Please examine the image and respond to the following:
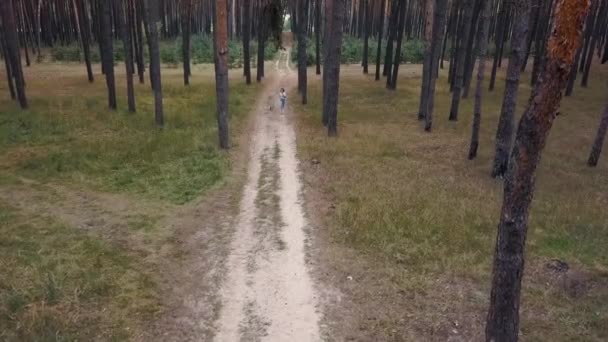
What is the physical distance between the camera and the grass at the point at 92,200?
915cm

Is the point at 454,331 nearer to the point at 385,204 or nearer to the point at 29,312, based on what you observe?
the point at 385,204

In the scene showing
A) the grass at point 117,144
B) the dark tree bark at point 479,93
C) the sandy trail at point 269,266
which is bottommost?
the sandy trail at point 269,266

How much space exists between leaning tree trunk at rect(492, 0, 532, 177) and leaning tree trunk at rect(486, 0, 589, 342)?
10.3 m

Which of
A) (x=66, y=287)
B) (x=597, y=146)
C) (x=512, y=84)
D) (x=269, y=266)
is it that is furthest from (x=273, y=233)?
(x=597, y=146)

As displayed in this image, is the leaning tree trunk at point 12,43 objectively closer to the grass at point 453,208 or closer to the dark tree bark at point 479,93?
the grass at point 453,208

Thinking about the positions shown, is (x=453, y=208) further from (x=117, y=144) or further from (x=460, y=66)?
(x=117, y=144)

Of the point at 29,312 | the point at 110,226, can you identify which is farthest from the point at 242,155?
the point at 29,312

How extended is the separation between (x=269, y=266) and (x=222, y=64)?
10.8 metres

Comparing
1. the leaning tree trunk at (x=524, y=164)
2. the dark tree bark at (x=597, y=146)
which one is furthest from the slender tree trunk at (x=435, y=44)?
the leaning tree trunk at (x=524, y=164)

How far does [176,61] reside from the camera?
47781mm

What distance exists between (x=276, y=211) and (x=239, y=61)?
3779 cm

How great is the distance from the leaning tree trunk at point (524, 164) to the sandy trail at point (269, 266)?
3399mm

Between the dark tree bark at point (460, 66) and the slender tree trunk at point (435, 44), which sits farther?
the dark tree bark at point (460, 66)

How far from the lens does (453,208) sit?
14.1m
